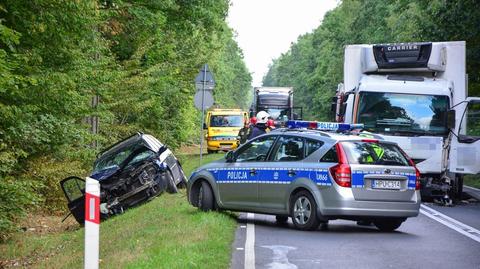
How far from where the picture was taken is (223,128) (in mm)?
37438

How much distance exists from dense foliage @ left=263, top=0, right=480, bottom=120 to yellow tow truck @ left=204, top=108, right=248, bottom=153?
973 centimetres

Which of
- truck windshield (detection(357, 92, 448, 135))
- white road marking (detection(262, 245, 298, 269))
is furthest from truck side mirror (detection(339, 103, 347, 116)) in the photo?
white road marking (detection(262, 245, 298, 269))

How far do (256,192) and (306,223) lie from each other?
1.13 metres

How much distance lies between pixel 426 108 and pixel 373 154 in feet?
18.5

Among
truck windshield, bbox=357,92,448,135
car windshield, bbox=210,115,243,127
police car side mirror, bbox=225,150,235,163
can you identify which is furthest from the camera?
car windshield, bbox=210,115,243,127

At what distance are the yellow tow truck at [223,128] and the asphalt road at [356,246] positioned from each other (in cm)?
2404

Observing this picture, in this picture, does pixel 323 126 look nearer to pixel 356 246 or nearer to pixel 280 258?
pixel 356 246

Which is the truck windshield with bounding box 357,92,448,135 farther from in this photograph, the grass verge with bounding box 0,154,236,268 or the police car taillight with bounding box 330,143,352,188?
the police car taillight with bounding box 330,143,352,188

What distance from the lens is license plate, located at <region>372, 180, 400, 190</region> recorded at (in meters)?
10.8

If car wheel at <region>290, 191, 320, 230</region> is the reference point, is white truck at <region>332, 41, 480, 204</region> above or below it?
above

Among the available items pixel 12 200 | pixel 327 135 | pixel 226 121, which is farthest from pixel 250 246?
pixel 226 121

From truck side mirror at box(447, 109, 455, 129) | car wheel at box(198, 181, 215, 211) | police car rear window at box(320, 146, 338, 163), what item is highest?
truck side mirror at box(447, 109, 455, 129)

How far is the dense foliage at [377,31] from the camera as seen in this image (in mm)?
23688

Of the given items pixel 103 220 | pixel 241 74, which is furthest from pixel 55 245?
pixel 241 74
